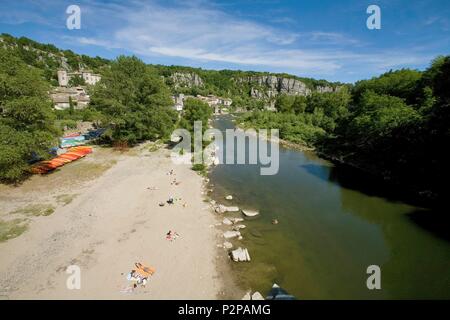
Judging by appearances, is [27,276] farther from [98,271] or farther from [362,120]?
[362,120]

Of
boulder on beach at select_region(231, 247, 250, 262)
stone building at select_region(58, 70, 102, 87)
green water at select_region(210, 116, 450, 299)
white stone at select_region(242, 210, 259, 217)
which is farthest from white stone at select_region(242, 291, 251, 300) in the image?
stone building at select_region(58, 70, 102, 87)

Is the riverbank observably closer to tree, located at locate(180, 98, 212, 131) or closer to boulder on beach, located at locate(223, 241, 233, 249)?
boulder on beach, located at locate(223, 241, 233, 249)

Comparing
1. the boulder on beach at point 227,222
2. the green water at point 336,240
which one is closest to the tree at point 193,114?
the green water at point 336,240

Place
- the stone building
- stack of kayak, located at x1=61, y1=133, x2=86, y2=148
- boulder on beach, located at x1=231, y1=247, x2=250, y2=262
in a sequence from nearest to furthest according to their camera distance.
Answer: boulder on beach, located at x1=231, y1=247, x2=250, y2=262 < stack of kayak, located at x1=61, y1=133, x2=86, y2=148 < the stone building

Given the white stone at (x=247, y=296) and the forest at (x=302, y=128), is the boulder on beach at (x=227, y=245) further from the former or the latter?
the forest at (x=302, y=128)

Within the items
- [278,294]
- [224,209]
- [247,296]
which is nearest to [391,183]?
[224,209]
